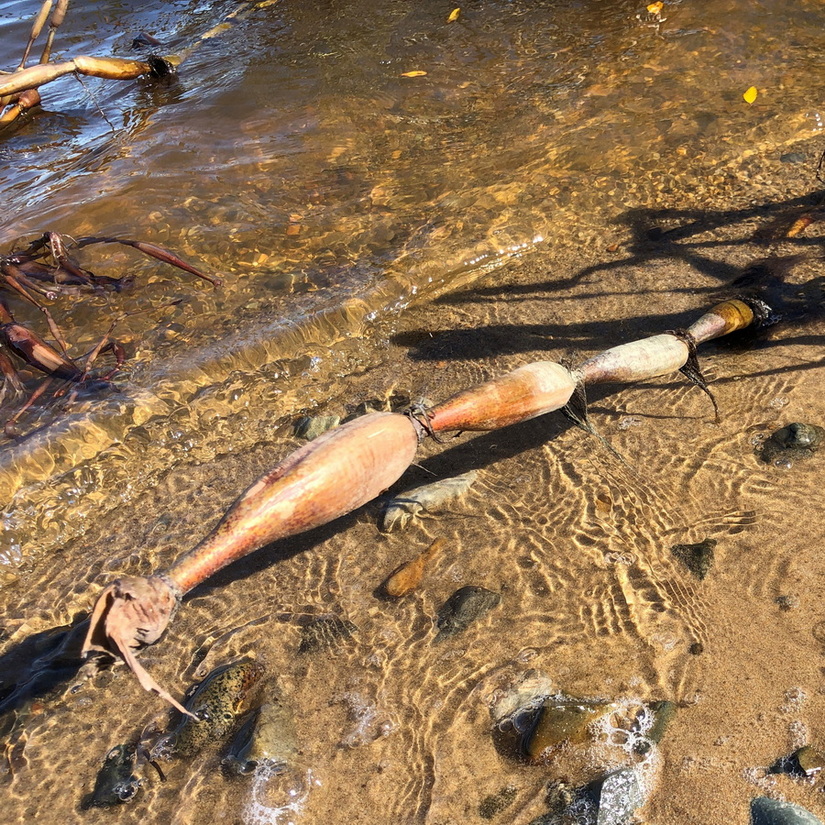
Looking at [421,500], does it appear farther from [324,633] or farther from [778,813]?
[778,813]

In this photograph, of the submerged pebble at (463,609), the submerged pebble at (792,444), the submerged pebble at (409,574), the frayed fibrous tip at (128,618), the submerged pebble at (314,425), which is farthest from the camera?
the submerged pebble at (314,425)

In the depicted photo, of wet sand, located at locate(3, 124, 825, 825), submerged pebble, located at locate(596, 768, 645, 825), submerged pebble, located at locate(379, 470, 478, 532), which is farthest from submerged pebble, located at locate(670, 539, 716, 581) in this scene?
submerged pebble, located at locate(379, 470, 478, 532)

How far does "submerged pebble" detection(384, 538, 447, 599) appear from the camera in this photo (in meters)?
2.97

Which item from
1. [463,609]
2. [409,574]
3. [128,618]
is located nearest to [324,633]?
[409,574]

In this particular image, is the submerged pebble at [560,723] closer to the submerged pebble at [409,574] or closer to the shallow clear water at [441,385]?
the shallow clear water at [441,385]

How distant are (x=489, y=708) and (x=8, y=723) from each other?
5.48ft

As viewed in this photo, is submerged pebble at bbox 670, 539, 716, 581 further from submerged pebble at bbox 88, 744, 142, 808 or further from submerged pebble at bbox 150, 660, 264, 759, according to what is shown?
submerged pebble at bbox 88, 744, 142, 808

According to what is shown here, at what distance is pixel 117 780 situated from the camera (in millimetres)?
2516

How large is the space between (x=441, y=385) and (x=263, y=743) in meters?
1.97

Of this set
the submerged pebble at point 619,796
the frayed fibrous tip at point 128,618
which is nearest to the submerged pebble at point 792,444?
the submerged pebble at point 619,796

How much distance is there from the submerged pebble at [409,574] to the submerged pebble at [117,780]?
3.35 feet

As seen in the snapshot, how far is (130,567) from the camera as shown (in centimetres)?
330

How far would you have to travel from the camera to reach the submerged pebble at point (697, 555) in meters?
2.79

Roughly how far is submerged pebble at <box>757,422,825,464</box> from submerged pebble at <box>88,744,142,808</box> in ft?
8.39
